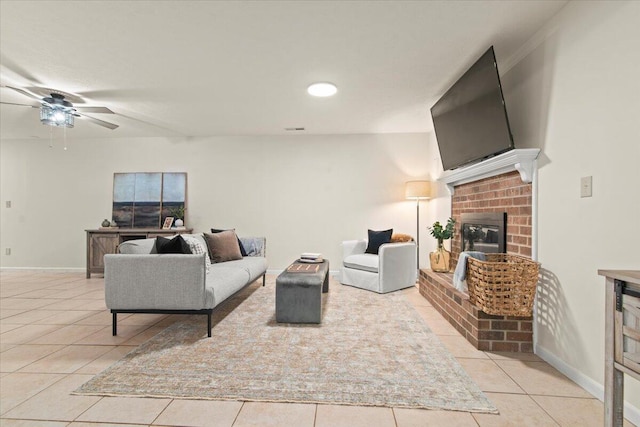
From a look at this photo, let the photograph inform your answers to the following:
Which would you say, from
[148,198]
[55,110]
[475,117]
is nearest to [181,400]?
[475,117]

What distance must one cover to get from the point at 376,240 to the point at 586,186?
280 centimetres

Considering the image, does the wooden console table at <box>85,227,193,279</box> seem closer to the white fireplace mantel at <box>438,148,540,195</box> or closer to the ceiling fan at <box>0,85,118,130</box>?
the ceiling fan at <box>0,85,118,130</box>

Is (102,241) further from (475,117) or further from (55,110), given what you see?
(475,117)

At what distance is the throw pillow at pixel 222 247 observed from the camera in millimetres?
3660

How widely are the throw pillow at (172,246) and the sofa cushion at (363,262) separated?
2258mm

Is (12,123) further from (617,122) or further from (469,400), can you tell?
(617,122)

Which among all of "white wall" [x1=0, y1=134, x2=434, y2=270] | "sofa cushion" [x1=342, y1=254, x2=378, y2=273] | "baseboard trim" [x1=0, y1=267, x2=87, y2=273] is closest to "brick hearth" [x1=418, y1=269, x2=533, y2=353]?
"sofa cushion" [x1=342, y1=254, x2=378, y2=273]

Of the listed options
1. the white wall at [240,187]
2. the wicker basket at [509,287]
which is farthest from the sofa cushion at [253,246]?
the wicker basket at [509,287]

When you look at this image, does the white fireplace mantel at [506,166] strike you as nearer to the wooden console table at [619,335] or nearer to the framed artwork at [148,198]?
the wooden console table at [619,335]

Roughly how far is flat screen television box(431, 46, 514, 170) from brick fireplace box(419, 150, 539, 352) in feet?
0.39

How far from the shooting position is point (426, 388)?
174 centimetres

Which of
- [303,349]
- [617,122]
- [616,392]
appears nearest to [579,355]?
[616,392]

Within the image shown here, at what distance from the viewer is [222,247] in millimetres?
3719

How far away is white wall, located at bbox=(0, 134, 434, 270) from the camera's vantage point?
201 inches
